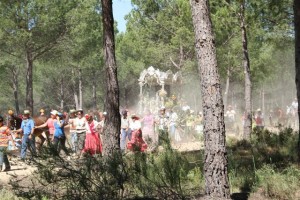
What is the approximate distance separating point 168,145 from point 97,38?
29.5m

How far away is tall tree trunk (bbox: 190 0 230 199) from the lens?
5348mm

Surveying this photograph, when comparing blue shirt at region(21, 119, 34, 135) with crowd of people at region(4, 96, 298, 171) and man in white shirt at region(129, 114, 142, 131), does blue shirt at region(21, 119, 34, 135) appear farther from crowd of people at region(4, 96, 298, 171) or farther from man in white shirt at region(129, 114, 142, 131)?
man in white shirt at region(129, 114, 142, 131)

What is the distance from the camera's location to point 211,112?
5.36 m

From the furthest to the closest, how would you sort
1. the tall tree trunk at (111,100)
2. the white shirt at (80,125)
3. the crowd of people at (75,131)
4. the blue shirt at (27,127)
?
the white shirt at (80,125)
the blue shirt at (27,127)
the crowd of people at (75,131)
the tall tree trunk at (111,100)

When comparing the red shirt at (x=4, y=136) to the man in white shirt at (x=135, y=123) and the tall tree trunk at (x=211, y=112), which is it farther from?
the tall tree trunk at (x=211, y=112)

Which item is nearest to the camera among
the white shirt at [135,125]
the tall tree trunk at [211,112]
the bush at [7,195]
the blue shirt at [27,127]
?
the tall tree trunk at [211,112]

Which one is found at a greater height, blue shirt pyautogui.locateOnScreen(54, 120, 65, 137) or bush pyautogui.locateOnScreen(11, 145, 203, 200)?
blue shirt pyautogui.locateOnScreen(54, 120, 65, 137)

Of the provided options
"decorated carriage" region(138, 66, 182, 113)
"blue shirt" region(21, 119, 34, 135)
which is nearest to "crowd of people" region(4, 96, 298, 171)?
"blue shirt" region(21, 119, 34, 135)

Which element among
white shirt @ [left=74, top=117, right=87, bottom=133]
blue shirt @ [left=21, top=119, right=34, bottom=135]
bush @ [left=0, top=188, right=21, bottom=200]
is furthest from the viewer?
white shirt @ [left=74, top=117, right=87, bottom=133]

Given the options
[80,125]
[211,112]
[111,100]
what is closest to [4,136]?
[80,125]

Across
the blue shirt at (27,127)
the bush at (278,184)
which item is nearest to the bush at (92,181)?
Answer: the bush at (278,184)

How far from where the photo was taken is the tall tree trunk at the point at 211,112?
17.5 feet

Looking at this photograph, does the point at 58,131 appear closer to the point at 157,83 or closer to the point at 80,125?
the point at 80,125

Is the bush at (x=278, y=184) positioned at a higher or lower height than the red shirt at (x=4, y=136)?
lower
